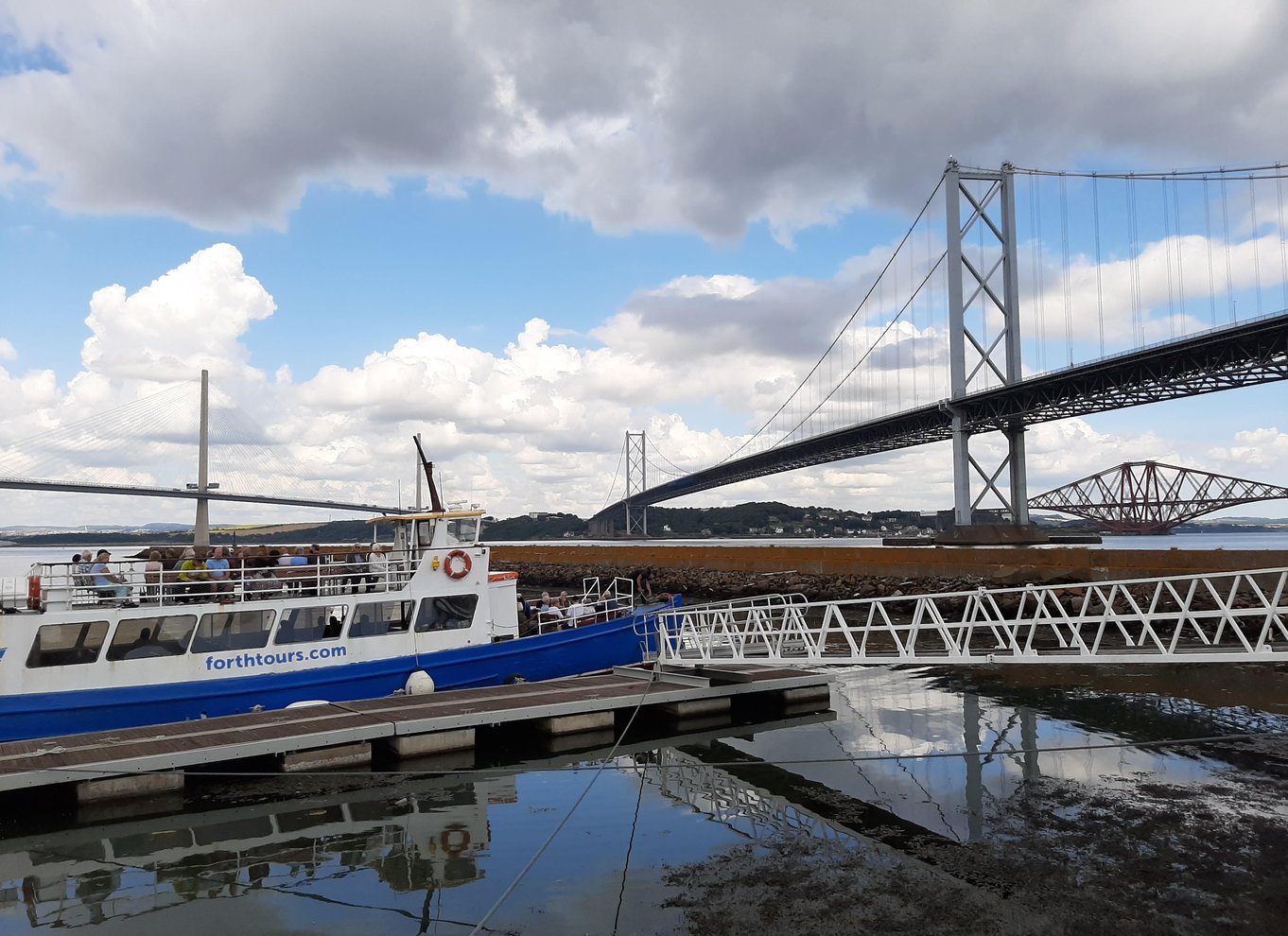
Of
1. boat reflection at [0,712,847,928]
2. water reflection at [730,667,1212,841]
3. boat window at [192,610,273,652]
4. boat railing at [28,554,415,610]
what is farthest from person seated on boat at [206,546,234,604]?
water reflection at [730,667,1212,841]

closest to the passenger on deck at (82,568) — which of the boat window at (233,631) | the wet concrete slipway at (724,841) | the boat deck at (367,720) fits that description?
the boat window at (233,631)

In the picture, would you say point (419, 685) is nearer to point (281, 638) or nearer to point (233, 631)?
point (281, 638)

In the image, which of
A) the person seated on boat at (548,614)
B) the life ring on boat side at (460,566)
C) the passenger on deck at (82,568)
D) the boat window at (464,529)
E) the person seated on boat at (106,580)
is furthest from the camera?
the person seated on boat at (548,614)

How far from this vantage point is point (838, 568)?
37625 mm

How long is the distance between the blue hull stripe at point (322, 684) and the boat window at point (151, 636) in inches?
19.6

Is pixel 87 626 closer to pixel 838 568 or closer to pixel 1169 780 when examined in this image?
pixel 1169 780

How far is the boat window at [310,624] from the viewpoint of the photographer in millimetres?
13852

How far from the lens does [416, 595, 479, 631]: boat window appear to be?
49.1ft

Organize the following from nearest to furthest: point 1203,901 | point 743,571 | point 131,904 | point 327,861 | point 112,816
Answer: point 1203,901, point 131,904, point 327,861, point 112,816, point 743,571

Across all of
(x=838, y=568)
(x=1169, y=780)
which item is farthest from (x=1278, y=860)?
(x=838, y=568)

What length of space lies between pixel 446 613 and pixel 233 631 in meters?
3.32

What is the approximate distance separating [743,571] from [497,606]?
27.2 metres

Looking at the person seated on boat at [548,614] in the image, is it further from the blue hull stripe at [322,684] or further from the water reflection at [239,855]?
the water reflection at [239,855]

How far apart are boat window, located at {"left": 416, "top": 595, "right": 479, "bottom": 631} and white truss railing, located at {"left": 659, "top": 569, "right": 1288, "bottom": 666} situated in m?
3.64
